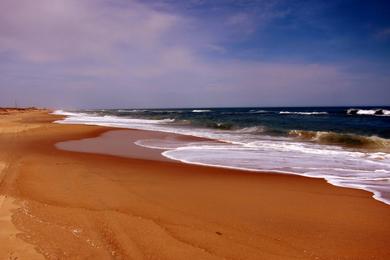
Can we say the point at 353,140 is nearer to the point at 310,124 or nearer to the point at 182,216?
the point at 310,124

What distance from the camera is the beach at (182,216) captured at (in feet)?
13.9

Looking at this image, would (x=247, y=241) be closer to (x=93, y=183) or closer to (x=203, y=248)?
(x=203, y=248)

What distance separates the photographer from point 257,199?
6.66 meters

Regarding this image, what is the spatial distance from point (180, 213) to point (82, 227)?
5.09 feet

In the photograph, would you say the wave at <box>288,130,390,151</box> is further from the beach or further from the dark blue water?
the beach

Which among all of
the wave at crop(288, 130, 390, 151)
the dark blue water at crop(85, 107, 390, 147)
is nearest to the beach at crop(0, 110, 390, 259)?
the wave at crop(288, 130, 390, 151)

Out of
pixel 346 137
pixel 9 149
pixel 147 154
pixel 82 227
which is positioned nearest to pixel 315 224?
pixel 82 227

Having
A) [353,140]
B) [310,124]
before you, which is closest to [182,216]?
[353,140]

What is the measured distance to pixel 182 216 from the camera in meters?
5.48

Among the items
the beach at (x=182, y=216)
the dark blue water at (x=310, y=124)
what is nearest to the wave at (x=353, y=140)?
the dark blue water at (x=310, y=124)

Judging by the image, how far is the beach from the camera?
166 inches

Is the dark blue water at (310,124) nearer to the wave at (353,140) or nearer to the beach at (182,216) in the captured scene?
the wave at (353,140)

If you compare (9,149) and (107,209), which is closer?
(107,209)

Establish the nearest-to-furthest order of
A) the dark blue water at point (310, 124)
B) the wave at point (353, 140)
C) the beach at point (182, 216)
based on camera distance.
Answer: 1. the beach at point (182, 216)
2. the wave at point (353, 140)
3. the dark blue water at point (310, 124)
